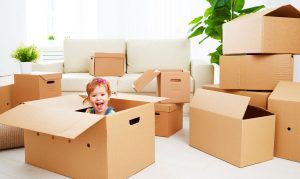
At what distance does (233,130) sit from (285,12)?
0.87 m

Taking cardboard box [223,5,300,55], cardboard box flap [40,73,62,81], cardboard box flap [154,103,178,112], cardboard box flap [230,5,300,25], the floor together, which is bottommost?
the floor

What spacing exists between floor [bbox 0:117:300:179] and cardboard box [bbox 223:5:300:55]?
0.68 m

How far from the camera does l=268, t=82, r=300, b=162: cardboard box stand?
1622 millimetres

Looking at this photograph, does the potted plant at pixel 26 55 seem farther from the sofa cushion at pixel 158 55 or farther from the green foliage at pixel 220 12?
the green foliage at pixel 220 12

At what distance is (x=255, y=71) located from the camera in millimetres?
1854

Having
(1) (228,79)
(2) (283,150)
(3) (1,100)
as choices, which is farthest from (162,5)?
(2) (283,150)

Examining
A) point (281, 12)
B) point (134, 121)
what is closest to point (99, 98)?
point (134, 121)

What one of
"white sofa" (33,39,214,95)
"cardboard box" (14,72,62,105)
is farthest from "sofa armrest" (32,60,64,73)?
"cardboard box" (14,72,62,105)

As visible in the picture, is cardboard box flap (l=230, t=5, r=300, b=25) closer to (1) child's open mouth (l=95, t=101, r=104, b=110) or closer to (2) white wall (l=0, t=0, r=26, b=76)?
(1) child's open mouth (l=95, t=101, r=104, b=110)

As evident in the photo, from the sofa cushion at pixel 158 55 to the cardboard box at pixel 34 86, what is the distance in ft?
3.58

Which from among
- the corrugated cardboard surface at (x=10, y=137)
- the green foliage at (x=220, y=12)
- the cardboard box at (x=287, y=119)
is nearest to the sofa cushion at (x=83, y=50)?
the green foliage at (x=220, y=12)

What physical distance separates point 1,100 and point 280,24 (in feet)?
6.57

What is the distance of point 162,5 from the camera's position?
379cm

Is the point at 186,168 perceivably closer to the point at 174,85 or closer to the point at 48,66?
the point at 174,85
